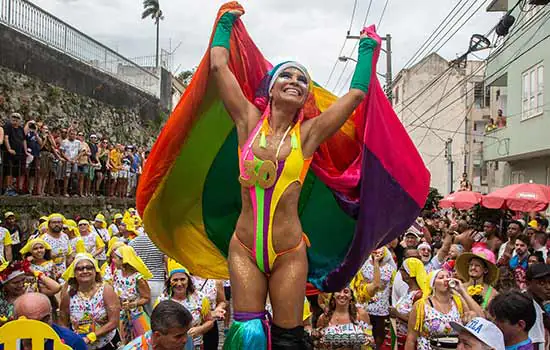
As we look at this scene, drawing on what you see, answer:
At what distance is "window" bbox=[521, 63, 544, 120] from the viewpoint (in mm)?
16812

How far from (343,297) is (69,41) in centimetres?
1582

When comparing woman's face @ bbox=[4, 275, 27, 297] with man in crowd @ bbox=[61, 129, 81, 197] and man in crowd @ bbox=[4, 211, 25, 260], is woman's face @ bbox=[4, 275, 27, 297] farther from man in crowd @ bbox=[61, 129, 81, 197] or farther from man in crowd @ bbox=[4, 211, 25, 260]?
man in crowd @ bbox=[61, 129, 81, 197]

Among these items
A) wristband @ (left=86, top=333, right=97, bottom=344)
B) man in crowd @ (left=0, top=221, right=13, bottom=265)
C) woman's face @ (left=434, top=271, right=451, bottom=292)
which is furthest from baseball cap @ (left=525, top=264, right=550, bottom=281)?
man in crowd @ (left=0, top=221, right=13, bottom=265)

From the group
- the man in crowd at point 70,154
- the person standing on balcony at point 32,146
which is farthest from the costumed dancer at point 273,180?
the man in crowd at point 70,154

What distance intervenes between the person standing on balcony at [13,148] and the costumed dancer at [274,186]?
350 inches

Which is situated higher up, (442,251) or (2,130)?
(2,130)

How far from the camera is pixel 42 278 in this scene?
6.07 m

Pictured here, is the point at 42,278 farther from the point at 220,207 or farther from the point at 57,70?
the point at 57,70

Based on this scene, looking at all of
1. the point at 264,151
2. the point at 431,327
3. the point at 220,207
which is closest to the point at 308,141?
the point at 264,151

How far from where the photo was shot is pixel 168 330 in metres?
3.48

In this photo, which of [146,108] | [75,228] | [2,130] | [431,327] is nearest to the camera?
[431,327]

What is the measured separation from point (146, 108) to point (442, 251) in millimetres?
19634

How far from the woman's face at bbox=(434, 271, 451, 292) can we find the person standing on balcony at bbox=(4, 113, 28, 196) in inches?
349

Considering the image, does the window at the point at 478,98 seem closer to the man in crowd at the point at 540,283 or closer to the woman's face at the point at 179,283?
the man in crowd at the point at 540,283
